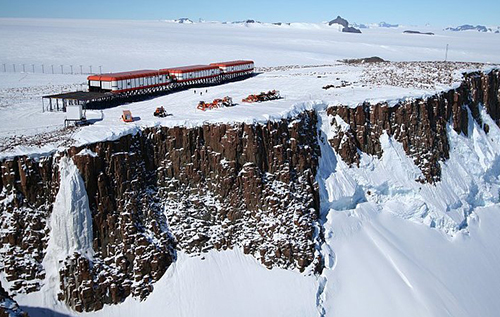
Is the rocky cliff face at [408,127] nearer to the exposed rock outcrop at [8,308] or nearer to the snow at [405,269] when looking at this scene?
the snow at [405,269]

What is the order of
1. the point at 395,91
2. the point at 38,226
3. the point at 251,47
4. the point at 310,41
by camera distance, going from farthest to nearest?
the point at 310,41 → the point at 251,47 → the point at 395,91 → the point at 38,226

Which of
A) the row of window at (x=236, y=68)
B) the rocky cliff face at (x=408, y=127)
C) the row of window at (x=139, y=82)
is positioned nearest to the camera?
the rocky cliff face at (x=408, y=127)

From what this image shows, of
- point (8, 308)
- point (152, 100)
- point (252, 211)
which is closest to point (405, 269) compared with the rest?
point (252, 211)

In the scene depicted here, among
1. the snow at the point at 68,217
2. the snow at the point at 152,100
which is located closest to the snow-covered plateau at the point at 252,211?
the snow at the point at 68,217

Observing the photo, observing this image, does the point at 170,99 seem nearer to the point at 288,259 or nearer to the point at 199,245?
the point at 199,245

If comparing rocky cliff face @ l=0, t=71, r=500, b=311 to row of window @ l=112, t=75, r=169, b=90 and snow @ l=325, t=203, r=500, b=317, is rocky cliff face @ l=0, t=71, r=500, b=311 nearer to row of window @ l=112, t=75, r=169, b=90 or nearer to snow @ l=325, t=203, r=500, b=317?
snow @ l=325, t=203, r=500, b=317

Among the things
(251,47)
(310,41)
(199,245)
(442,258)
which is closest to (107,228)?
(199,245)
